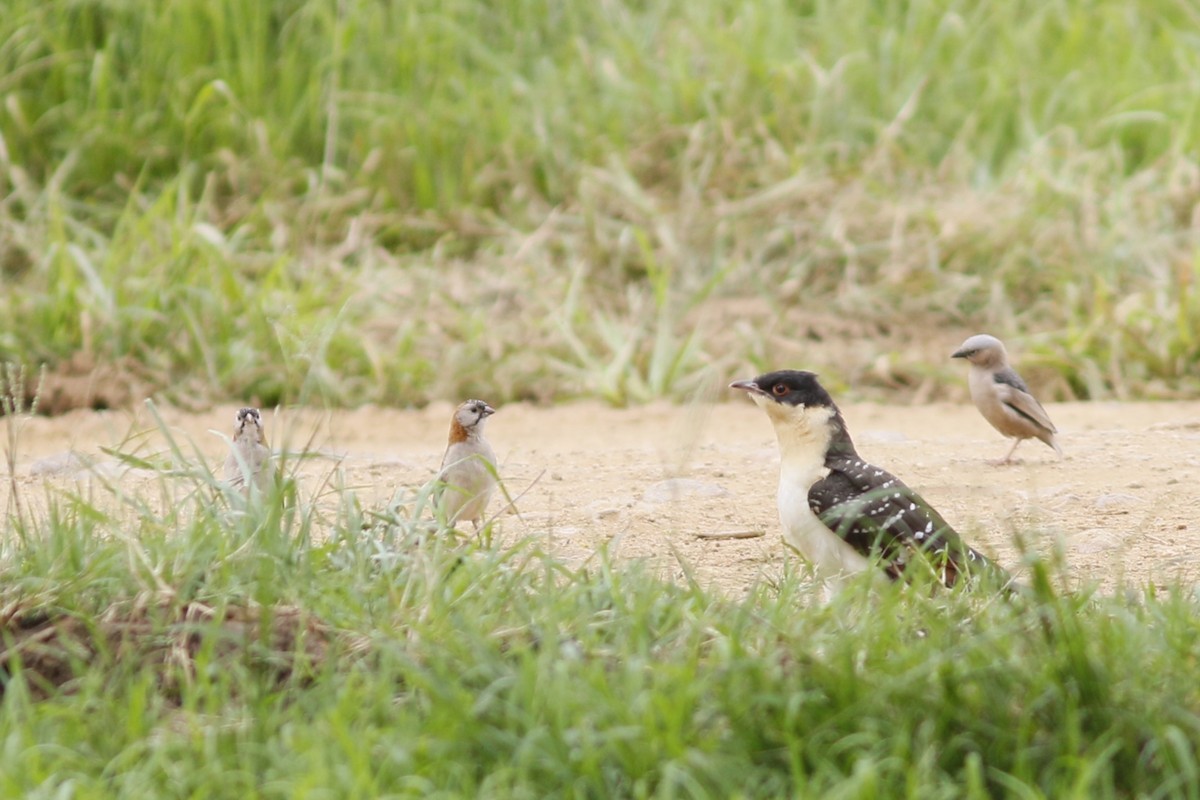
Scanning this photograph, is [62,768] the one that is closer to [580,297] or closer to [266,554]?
[266,554]

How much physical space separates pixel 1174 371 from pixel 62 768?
6.40 metres

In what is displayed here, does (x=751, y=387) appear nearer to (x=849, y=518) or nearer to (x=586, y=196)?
(x=849, y=518)

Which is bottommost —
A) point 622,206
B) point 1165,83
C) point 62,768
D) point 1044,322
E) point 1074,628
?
point 62,768

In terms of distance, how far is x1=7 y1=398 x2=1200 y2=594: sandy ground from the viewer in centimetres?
514

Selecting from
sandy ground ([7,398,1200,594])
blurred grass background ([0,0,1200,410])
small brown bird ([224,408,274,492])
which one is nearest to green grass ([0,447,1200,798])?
sandy ground ([7,398,1200,594])

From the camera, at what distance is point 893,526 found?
15.8 feet

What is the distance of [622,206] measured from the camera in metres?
9.86

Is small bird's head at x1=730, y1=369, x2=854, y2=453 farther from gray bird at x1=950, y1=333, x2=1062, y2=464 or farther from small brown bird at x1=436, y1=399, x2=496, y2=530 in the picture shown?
gray bird at x1=950, y1=333, x2=1062, y2=464

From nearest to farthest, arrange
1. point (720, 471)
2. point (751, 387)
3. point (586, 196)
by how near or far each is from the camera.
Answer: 1. point (751, 387)
2. point (720, 471)
3. point (586, 196)

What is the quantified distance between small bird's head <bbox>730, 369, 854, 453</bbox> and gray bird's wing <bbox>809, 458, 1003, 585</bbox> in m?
0.26

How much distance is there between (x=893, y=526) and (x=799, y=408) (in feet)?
1.94

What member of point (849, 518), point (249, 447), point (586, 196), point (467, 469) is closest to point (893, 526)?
point (849, 518)

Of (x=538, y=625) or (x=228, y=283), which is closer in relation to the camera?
(x=538, y=625)

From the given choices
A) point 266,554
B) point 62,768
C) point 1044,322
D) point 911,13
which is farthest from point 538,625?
point 911,13
